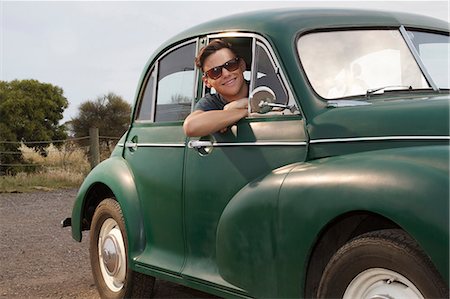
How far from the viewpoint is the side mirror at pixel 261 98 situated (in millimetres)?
3818

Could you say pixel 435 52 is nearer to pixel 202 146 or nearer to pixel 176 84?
pixel 202 146

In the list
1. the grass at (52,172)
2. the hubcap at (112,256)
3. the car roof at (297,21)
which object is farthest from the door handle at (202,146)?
the grass at (52,172)

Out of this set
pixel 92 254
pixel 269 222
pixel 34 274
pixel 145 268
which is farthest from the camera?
pixel 34 274

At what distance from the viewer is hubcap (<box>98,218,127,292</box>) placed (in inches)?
203

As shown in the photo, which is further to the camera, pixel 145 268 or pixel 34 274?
pixel 34 274

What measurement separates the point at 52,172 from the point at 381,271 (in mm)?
14739

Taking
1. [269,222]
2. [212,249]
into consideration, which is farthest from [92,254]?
[269,222]

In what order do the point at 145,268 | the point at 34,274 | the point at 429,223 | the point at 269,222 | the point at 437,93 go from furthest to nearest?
1. the point at 34,274
2. the point at 145,268
3. the point at 437,93
4. the point at 269,222
5. the point at 429,223

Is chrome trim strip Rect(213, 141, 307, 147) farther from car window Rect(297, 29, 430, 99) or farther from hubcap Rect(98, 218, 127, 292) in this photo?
hubcap Rect(98, 218, 127, 292)

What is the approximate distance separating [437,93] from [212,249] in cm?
155

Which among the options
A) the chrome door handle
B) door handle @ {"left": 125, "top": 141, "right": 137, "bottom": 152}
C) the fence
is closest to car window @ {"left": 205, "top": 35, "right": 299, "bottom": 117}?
the chrome door handle

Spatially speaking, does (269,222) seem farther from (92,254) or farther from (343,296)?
(92,254)

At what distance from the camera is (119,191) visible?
16.5ft

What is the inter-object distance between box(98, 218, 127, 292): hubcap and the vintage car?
0.6 inches
